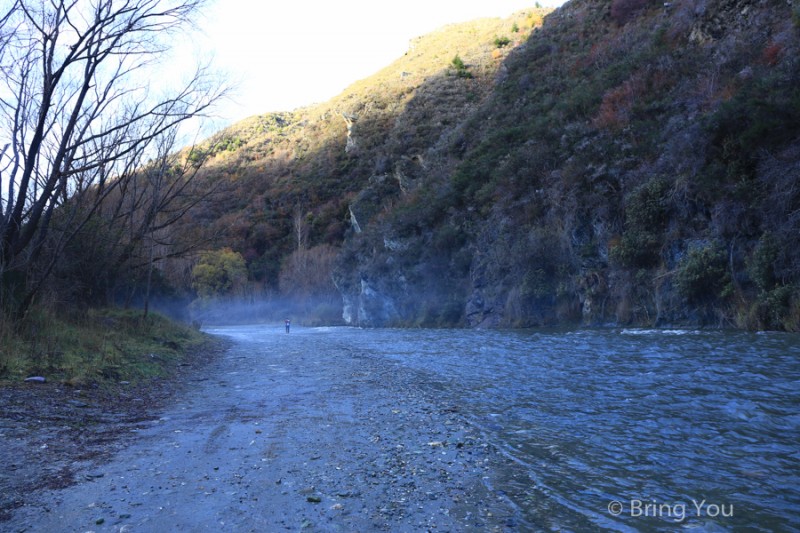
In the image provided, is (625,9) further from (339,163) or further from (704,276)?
(339,163)

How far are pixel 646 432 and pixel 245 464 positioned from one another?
15.1 feet

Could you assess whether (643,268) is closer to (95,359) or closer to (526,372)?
(526,372)

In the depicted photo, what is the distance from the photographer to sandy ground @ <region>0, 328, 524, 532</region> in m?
4.38

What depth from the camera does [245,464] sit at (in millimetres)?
5832

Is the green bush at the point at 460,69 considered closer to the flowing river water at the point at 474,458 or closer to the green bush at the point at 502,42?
the green bush at the point at 502,42

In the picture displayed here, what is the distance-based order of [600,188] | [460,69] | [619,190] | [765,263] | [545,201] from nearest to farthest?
[765,263], [619,190], [600,188], [545,201], [460,69]

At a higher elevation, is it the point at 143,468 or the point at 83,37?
the point at 83,37

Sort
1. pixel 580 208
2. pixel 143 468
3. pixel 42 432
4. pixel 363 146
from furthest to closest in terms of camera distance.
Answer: pixel 363 146, pixel 580 208, pixel 42 432, pixel 143 468

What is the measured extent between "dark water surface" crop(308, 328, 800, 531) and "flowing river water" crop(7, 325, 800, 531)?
26mm

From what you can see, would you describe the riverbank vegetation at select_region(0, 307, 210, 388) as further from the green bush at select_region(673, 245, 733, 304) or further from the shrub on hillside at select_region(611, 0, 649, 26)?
the shrub on hillside at select_region(611, 0, 649, 26)

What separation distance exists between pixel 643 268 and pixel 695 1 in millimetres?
19755

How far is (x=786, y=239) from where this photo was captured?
15.6 meters

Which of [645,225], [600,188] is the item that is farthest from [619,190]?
[645,225]

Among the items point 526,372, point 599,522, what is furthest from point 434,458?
point 526,372
